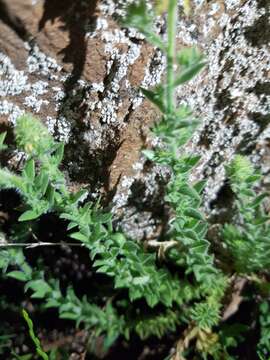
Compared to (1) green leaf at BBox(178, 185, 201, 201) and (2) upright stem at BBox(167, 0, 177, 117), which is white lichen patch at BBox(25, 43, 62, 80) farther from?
(1) green leaf at BBox(178, 185, 201, 201)

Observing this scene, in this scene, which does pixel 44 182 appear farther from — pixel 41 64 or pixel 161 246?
pixel 161 246

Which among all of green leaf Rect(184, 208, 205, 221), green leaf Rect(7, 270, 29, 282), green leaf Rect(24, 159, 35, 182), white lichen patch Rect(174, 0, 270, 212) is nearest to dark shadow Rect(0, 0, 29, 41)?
green leaf Rect(24, 159, 35, 182)

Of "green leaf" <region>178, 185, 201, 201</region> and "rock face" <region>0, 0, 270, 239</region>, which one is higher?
"rock face" <region>0, 0, 270, 239</region>

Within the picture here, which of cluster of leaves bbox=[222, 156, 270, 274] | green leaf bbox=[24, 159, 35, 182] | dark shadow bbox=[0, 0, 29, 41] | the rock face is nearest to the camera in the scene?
dark shadow bbox=[0, 0, 29, 41]

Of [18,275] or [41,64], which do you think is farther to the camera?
[18,275]

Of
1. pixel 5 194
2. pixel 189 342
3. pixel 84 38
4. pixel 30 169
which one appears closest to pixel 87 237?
pixel 30 169

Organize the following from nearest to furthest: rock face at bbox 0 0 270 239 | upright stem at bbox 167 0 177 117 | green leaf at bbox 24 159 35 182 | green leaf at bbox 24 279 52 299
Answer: upright stem at bbox 167 0 177 117 → rock face at bbox 0 0 270 239 → green leaf at bbox 24 159 35 182 → green leaf at bbox 24 279 52 299

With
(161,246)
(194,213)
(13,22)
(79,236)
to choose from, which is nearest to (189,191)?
(194,213)

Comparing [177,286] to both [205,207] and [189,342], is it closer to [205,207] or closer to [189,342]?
[189,342]

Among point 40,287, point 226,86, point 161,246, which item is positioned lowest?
point 40,287
